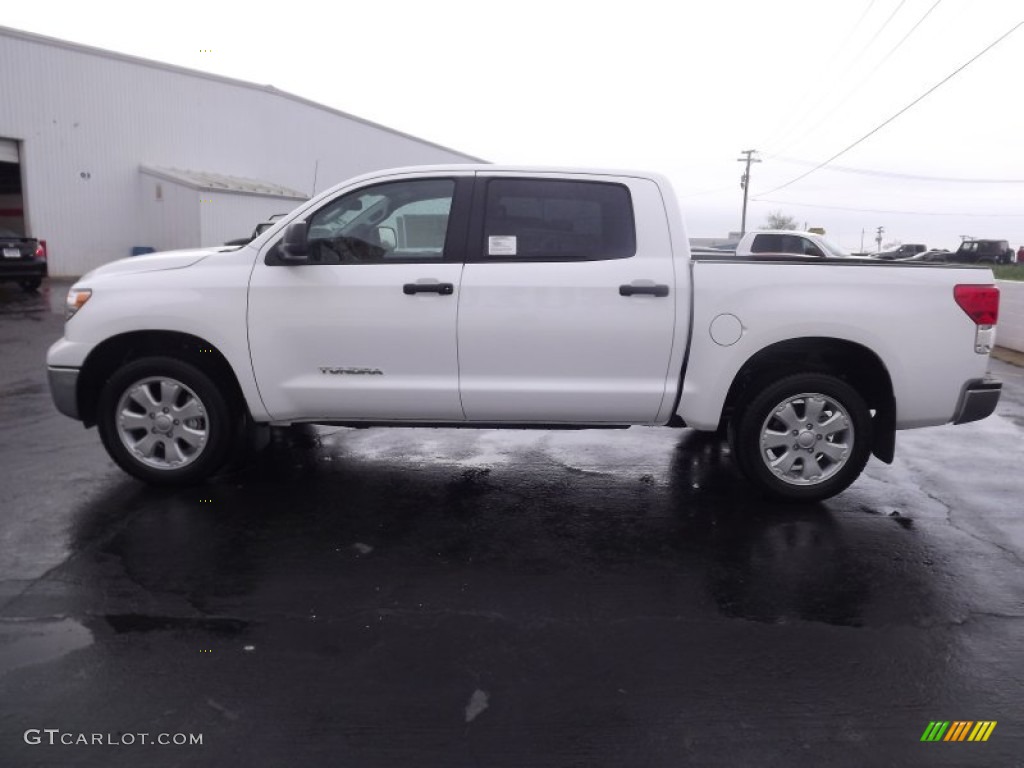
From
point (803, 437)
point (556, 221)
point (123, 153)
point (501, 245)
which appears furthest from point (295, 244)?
point (123, 153)

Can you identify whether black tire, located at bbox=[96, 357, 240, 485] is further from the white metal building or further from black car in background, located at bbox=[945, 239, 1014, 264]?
black car in background, located at bbox=[945, 239, 1014, 264]

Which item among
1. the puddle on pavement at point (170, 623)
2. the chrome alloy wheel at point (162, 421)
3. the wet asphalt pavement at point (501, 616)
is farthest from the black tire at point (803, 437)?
the chrome alloy wheel at point (162, 421)

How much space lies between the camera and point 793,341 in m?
4.91

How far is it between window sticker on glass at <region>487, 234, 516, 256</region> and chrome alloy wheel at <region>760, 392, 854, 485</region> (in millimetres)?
1853

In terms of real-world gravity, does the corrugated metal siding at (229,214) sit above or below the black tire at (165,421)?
above

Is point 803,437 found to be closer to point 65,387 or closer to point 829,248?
point 65,387

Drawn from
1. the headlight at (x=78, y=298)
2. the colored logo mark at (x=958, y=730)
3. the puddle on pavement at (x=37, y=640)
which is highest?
the headlight at (x=78, y=298)

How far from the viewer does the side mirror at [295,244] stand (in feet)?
15.6

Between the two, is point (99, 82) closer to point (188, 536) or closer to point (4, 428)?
point (4, 428)

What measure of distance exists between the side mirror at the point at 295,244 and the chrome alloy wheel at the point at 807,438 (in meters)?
2.93

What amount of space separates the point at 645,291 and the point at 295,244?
206cm

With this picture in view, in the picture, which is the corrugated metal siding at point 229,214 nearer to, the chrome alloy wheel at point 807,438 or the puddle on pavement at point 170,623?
the chrome alloy wheel at point 807,438

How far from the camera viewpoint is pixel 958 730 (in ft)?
9.28

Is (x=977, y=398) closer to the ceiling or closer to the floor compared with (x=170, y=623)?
closer to the ceiling
